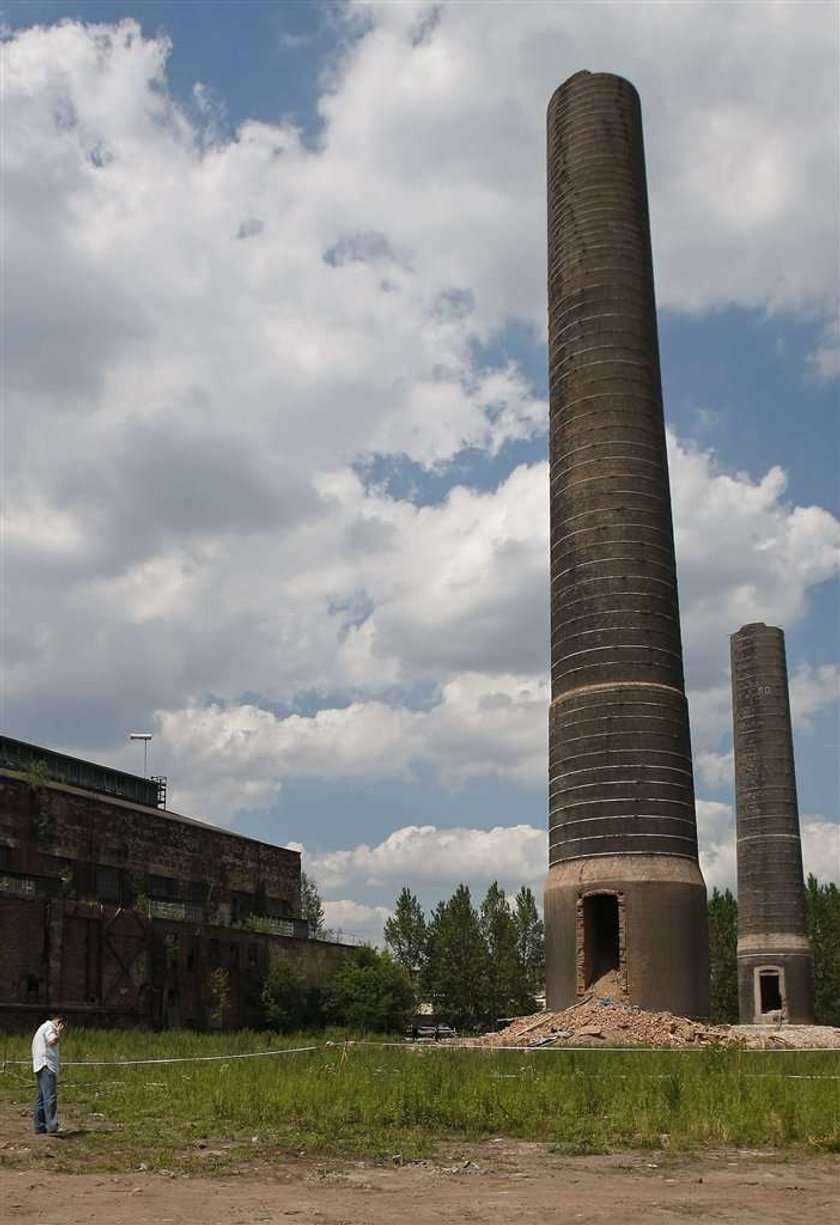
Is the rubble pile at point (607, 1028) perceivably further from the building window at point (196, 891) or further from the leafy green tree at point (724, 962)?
the leafy green tree at point (724, 962)

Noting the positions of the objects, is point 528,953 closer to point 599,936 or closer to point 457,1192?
point 599,936

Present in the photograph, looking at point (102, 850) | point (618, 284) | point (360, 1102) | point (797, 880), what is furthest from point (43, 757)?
point (360, 1102)

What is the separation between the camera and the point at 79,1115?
16.1 meters

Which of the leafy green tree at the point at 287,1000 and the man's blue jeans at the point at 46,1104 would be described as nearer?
the man's blue jeans at the point at 46,1104

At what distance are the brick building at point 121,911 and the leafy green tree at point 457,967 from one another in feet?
57.7

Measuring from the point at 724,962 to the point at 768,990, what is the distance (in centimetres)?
1546

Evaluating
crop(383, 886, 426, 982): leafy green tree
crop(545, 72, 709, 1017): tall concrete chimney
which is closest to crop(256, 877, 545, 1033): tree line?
crop(383, 886, 426, 982): leafy green tree

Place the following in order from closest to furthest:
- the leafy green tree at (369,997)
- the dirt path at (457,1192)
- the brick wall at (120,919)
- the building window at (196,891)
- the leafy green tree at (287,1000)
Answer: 1. the dirt path at (457,1192)
2. the brick wall at (120,919)
3. the leafy green tree at (287,1000)
4. the leafy green tree at (369,997)
5. the building window at (196,891)

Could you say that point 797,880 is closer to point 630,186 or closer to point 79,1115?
point 630,186

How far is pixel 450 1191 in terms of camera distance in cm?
1064

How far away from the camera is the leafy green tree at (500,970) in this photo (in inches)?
2628

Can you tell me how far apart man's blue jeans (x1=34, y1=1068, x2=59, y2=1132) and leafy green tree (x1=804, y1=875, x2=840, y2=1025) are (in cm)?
5529

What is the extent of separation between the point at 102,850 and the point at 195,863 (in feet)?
18.7

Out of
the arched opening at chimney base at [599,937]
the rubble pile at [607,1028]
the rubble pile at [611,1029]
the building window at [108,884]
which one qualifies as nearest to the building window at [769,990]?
the rubble pile at [611,1029]
